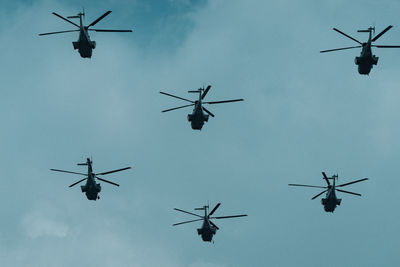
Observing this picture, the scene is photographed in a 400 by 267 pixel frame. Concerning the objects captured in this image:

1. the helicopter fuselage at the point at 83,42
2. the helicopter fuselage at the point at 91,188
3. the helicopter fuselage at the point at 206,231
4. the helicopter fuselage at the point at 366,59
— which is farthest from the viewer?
the helicopter fuselage at the point at 206,231

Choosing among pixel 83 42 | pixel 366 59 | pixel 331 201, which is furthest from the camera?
pixel 331 201

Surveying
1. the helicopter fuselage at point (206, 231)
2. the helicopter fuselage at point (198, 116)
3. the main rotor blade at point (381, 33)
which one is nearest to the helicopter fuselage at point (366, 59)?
the main rotor blade at point (381, 33)

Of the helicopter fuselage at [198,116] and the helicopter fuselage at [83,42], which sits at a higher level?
the helicopter fuselage at [83,42]

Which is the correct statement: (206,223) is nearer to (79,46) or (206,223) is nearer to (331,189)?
(331,189)

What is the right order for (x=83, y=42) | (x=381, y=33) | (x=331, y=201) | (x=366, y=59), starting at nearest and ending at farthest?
(x=381, y=33)
(x=83, y=42)
(x=366, y=59)
(x=331, y=201)

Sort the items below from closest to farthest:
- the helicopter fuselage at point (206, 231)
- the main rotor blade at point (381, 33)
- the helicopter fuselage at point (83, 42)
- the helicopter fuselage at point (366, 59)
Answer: the main rotor blade at point (381, 33), the helicopter fuselage at point (83, 42), the helicopter fuselage at point (366, 59), the helicopter fuselage at point (206, 231)

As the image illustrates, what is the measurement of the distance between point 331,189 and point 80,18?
115 feet

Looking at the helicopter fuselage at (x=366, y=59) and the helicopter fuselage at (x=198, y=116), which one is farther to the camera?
the helicopter fuselage at (x=198, y=116)

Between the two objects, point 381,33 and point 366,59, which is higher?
point 366,59

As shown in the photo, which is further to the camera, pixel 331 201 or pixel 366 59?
pixel 331 201

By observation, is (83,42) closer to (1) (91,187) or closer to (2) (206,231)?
(1) (91,187)

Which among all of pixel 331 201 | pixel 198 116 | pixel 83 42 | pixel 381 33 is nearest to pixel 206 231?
pixel 198 116

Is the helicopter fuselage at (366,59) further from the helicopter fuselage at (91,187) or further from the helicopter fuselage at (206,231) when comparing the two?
the helicopter fuselage at (91,187)

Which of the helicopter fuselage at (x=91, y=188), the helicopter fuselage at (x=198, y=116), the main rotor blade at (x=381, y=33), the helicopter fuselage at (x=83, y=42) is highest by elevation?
the helicopter fuselage at (x=83, y=42)
